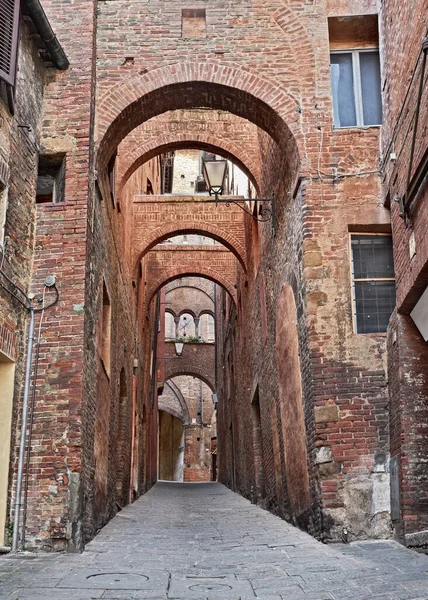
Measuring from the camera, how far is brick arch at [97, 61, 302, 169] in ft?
32.2

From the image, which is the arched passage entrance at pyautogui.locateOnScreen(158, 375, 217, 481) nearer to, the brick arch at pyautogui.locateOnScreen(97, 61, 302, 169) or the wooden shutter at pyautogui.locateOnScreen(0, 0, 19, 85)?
the brick arch at pyautogui.locateOnScreen(97, 61, 302, 169)

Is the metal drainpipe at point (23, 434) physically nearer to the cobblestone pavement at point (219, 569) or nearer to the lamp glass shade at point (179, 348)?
the cobblestone pavement at point (219, 569)

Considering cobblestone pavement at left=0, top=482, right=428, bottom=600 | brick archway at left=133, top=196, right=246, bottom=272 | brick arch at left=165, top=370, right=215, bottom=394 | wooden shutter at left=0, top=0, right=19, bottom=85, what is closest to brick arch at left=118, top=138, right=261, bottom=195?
brick archway at left=133, top=196, right=246, bottom=272

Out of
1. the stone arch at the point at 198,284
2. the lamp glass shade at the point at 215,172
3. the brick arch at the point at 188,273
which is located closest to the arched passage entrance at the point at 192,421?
the stone arch at the point at 198,284

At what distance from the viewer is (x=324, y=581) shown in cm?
589

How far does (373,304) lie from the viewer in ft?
29.2

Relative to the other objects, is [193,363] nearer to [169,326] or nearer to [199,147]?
[169,326]

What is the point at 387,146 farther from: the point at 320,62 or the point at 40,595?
the point at 40,595

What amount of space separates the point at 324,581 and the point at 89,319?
4.36 m

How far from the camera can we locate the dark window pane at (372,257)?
907cm

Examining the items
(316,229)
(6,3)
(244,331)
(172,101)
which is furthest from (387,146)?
(244,331)

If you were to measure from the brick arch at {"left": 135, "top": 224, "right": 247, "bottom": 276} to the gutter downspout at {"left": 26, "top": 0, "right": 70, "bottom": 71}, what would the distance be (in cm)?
824

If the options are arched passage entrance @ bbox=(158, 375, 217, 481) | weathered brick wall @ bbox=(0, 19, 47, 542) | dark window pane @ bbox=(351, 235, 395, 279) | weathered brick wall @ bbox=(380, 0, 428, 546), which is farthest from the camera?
arched passage entrance @ bbox=(158, 375, 217, 481)

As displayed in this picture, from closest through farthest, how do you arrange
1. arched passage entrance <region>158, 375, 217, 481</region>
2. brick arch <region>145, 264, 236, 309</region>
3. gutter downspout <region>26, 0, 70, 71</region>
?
gutter downspout <region>26, 0, 70, 71</region> < brick arch <region>145, 264, 236, 309</region> < arched passage entrance <region>158, 375, 217, 481</region>
